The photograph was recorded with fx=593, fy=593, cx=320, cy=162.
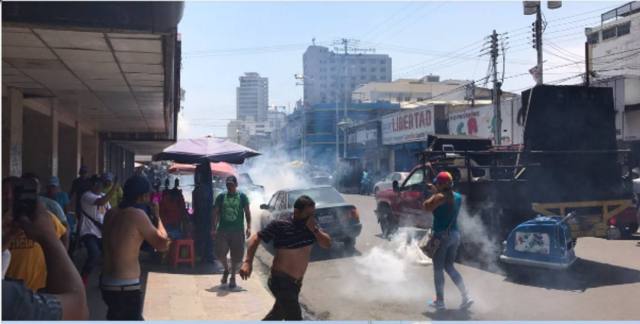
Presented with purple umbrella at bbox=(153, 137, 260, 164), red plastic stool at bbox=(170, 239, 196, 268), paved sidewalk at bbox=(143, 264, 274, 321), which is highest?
purple umbrella at bbox=(153, 137, 260, 164)

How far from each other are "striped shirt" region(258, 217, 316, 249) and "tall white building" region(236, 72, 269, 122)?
108 m

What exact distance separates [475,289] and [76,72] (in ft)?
20.5

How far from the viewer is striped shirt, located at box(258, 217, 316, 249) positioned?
16.4 ft

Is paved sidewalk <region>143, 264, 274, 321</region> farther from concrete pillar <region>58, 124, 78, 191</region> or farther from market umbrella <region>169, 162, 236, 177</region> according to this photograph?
market umbrella <region>169, 162, 236, 177</region>

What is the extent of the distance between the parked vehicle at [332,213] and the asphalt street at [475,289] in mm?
470

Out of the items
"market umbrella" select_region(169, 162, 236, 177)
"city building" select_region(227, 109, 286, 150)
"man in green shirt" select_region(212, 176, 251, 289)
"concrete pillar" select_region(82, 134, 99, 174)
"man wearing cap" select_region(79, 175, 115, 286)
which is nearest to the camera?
"man wearing cap" select_region(79, 175, 115, 286)

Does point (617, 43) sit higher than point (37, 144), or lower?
higher

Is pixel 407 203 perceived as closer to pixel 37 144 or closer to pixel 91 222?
pixel 91 222

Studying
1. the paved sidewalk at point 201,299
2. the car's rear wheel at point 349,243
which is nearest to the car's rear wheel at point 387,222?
the car's rear wheel at point 349,243

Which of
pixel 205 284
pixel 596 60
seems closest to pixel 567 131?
pixel 205 284

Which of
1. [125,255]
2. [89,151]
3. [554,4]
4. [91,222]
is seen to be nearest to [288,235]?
[125,255]

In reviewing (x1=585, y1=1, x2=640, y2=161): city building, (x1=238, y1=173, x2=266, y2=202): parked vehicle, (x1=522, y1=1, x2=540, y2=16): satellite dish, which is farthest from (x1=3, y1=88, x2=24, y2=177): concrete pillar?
(x1=585, y1=1, x2=640, y2=161): city building

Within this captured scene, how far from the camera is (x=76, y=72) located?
829 cm

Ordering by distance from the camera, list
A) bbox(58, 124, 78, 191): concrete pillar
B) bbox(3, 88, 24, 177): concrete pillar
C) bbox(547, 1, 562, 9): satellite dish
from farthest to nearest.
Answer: bbox(547, 1, 562, 9): satellite dish
bbox(58, 124, 78, 191): concrete pillar
bbox(3, 88, 24, 177): concrete pillar
